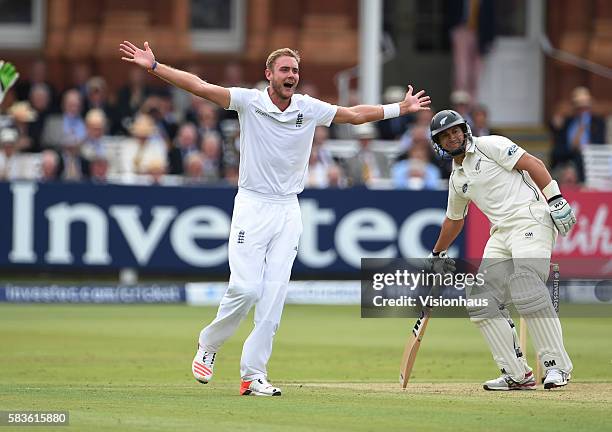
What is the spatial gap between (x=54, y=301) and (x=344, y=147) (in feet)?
17.7

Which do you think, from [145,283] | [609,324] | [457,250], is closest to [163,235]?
[145,283]

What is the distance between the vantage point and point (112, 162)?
68.8ft

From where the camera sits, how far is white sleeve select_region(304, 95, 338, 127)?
10.6 meters

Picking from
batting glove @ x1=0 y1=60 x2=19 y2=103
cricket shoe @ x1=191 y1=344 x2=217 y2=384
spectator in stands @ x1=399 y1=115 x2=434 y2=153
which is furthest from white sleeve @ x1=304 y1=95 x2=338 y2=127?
spectator in stands @ x1=399 y1=115 x2=434 y2=153

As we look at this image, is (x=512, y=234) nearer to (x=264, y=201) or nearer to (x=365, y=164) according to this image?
(x=264, y=201)

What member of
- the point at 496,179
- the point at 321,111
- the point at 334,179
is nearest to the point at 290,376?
the point at 496,179

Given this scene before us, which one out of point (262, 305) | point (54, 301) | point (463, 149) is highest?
point (463, 149)

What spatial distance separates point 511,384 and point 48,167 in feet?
33.3

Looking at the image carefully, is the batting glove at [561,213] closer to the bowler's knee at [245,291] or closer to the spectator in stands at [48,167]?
the bowler's knee at [245,291]

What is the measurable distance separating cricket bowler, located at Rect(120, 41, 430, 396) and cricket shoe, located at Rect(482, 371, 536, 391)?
65.5 inches

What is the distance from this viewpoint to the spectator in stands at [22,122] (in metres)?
20.7

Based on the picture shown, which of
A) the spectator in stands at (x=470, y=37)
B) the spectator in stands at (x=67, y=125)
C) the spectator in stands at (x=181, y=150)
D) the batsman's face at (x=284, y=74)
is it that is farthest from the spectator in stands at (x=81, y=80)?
the batsman's face at (x=284, y=74)

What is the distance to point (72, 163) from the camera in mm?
20328

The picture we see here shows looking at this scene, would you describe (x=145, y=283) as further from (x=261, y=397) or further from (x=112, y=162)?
(x=261, y=397)
